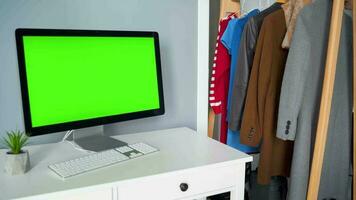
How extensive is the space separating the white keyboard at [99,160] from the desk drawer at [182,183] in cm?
13

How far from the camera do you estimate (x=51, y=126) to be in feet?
3.46

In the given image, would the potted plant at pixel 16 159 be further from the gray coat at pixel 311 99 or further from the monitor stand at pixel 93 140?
the gray coat at pixel 311 99

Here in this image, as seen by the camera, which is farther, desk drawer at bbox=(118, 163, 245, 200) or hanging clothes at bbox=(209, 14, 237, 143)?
hanging clothes at bbox=(209, 14, 237, 143)

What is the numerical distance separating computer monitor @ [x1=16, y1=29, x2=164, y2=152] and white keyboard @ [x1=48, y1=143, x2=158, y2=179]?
0.42 ft

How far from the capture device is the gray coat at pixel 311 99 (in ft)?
4.48

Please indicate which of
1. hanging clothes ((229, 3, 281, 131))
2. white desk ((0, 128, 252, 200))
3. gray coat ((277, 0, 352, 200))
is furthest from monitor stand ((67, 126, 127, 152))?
gray coat ((277, 0, 352, 200))

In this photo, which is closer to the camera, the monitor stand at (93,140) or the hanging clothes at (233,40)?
the monitor stand at (93,140)

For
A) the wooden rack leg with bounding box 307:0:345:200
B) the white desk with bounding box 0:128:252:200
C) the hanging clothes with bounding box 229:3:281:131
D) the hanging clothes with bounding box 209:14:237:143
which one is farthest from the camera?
the hanging clothes with bounding box 209:14:237:143

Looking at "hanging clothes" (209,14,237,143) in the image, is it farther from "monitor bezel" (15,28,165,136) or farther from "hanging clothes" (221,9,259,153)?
"monitor bezel" (15,28,165,136)

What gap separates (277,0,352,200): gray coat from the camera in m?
1.36

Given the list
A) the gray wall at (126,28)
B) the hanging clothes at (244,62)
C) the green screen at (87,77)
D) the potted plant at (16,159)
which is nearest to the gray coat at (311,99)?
the hanging clothes at (244,62)

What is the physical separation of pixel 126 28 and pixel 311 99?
0.92m

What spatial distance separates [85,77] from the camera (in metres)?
1.14

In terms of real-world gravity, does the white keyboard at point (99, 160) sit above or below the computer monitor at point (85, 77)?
below
